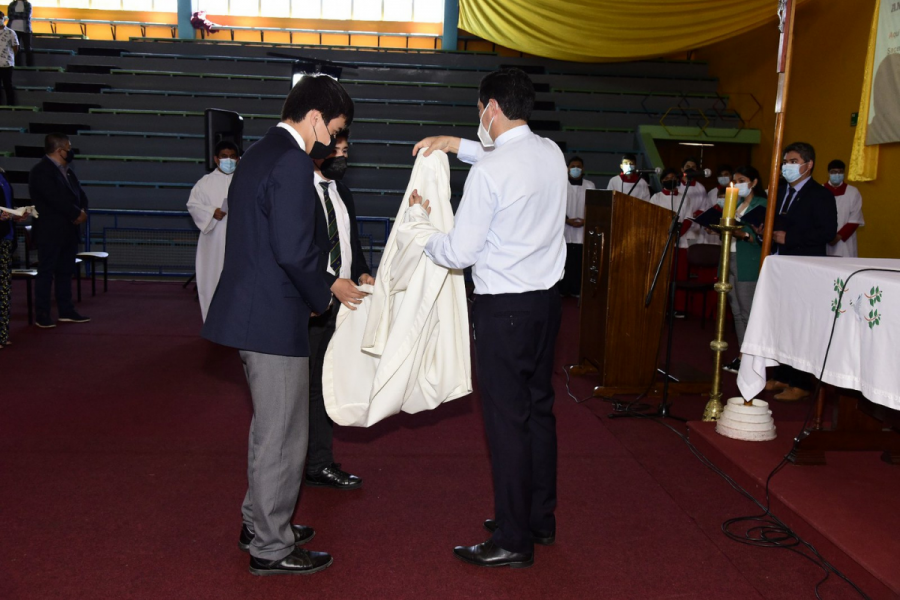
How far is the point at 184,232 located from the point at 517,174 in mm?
8216

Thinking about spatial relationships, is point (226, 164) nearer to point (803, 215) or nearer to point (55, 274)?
point (55, 274)

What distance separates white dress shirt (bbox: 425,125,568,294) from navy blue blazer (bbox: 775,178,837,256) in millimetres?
2721

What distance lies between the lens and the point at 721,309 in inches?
A: 159

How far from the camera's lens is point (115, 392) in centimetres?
465

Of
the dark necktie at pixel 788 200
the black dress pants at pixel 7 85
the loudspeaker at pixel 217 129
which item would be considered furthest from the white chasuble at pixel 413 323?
the black dress pants at pixel 7 85

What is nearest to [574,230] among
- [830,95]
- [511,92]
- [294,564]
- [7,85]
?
[830,95]

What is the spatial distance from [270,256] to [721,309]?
2584 mm

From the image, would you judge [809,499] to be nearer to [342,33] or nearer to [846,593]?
[846,593]

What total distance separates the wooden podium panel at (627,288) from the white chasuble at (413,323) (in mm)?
2049

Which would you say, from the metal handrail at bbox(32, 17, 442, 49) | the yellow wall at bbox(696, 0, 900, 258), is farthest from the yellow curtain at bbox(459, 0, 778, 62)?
the metal handrail at bbox(32, 17, 442, 49)

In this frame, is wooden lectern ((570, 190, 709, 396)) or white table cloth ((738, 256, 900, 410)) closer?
white table cloth ((738, 256, 900, 410))

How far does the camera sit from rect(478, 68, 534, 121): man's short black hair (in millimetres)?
2471

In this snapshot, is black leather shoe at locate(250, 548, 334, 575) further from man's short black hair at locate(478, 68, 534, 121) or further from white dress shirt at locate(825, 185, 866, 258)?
white dress shirt at locate(825, 185, 866, 258)

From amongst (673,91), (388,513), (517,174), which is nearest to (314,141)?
(517,174)
